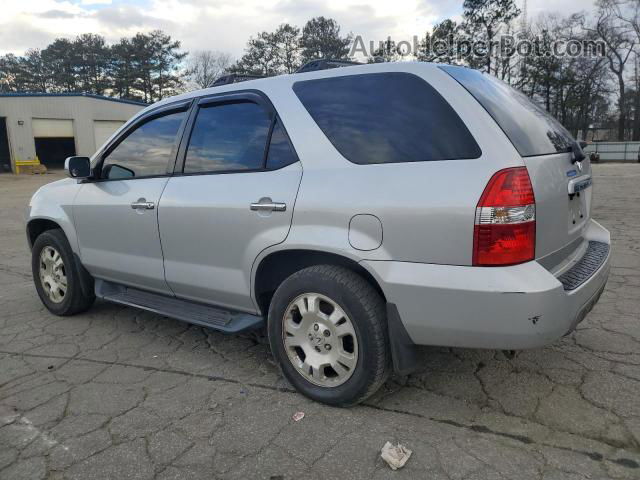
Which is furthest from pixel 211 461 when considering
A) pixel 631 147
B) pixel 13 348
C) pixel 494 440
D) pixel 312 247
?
pixel 631 147

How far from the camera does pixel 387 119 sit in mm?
2465

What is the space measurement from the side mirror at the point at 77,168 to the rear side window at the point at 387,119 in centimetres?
198

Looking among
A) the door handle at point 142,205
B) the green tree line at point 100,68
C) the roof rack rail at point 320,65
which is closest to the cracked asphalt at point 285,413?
the door handle at point 142,205

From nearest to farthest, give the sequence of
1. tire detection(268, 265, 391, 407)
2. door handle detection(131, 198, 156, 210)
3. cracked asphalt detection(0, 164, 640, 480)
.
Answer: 1. cracked asphalt detection(0, 164, 640, 480)
2. tire detection(268, 265, 391, 407)
3. door handle detection(131, 198, 156, 210)

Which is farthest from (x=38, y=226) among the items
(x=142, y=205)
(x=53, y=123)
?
(x=53, y=123)

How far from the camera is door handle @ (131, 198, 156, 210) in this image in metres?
3.33

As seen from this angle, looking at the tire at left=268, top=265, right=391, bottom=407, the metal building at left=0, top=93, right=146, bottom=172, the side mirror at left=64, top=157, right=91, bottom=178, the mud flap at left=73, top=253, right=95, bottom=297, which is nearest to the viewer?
the tire at left=268, top=265, right=391, bottom=407

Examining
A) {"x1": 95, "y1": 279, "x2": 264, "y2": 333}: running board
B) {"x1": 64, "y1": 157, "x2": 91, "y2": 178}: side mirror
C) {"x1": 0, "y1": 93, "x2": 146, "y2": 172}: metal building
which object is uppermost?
{"x1": 0, "y1": 93, "x2": 146, "y2": 172}: metal building

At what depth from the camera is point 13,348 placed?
370 cm

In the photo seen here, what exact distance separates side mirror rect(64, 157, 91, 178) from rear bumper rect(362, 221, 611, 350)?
8.33 ft

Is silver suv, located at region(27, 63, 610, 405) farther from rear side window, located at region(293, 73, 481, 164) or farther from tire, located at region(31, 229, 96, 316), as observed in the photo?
tire, located at region(31, 229, 96, 316)

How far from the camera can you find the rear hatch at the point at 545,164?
→ 226cm

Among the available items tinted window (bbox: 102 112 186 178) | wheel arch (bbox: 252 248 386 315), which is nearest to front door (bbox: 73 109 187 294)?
tinted window (bbox: 102 112 186 178)

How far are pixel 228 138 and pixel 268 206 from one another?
2.14 ft
